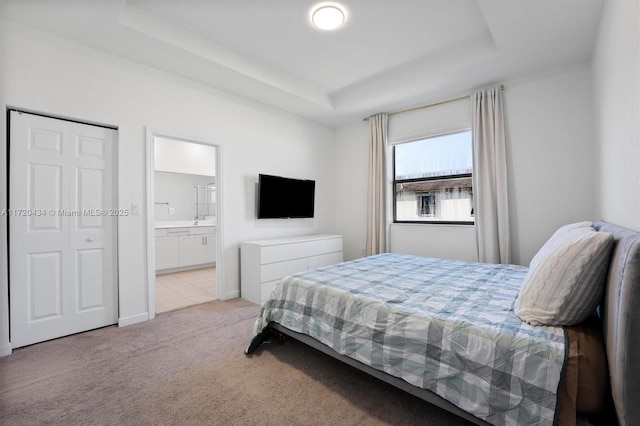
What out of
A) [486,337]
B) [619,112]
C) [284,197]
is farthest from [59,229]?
[619,112]

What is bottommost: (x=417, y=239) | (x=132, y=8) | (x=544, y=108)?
(x=417, y=239)

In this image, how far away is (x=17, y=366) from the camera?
202 centimetres

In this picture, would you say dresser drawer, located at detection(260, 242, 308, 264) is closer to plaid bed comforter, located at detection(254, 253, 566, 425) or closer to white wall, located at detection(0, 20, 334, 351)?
white wall, located at detection(0, 20, 334, 351)

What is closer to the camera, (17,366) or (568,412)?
(568,412)

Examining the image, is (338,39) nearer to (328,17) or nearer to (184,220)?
(328,17)

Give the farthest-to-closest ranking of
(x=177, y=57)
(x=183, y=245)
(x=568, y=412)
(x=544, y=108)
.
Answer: (x=183, y=245), (x=544, y=108), (x=177, y=57), (x=568, y=412)

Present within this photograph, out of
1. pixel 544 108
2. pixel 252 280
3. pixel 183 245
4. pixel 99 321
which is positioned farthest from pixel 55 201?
pixel 544 108

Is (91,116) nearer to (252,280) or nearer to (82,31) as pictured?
(82,31)

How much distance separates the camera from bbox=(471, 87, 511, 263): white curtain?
10.8 feet

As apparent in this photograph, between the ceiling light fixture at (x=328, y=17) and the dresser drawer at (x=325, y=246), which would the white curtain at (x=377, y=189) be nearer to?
the dresser drawer at (x=325, y=246)

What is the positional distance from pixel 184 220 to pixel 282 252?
3505mm

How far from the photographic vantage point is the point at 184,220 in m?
6.11

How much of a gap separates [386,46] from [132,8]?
2435 millimetres

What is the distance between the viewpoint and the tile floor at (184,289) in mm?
3457
